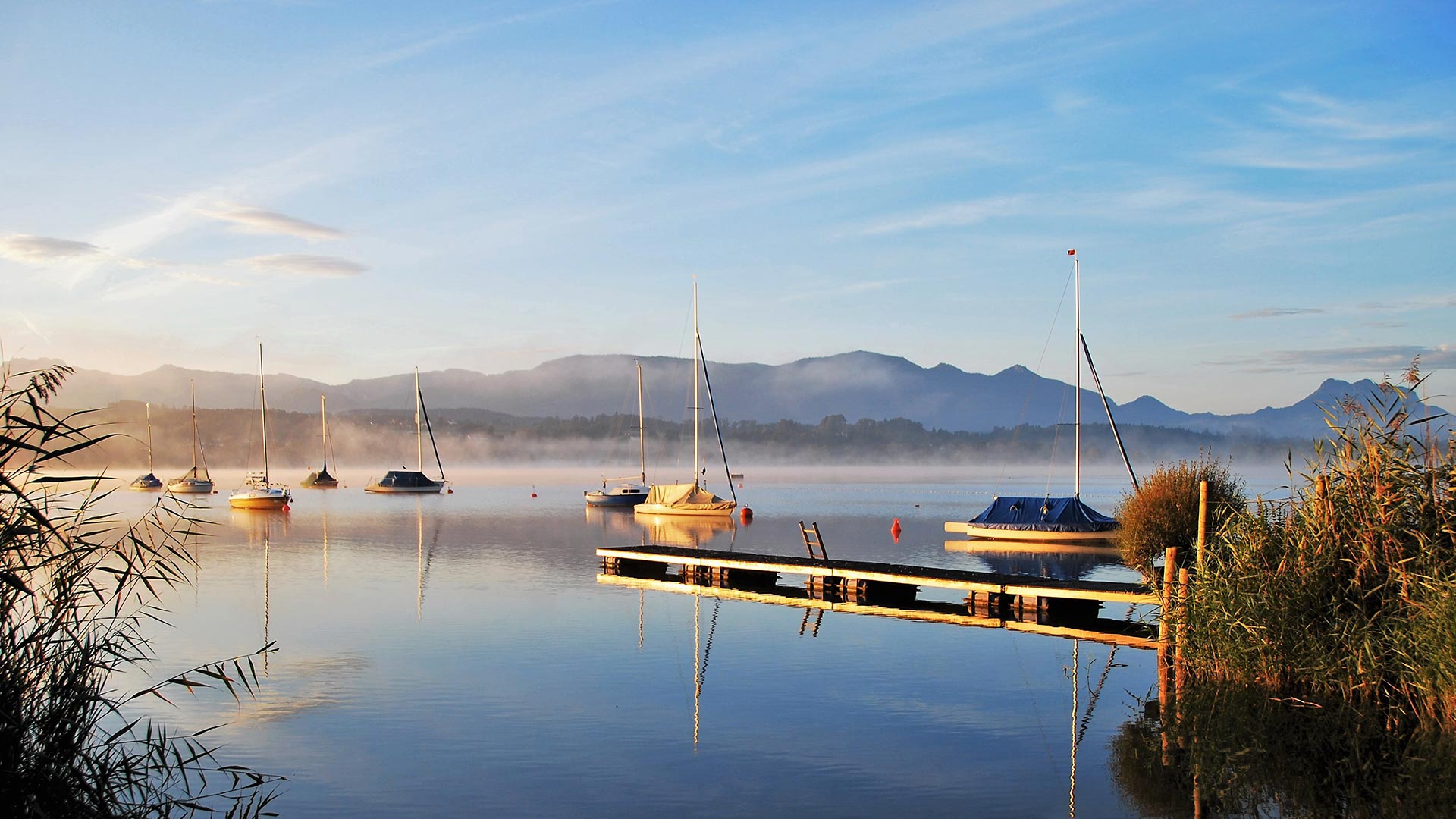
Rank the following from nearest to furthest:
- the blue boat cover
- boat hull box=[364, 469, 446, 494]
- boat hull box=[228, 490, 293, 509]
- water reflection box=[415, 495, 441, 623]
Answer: water reflection box=[415, 495, 441, 623]
the blue boat cover
boat hull box=[228, 490, 293, 509]
boat hull box=[364, 469, 446, 494]

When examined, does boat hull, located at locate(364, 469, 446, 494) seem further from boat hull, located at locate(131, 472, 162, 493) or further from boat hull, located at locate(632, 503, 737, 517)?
boat hull, located at locate(632, 503, 737, 517)

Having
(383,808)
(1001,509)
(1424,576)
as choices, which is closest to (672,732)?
(383,808)

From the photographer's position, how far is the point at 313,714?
16.5m

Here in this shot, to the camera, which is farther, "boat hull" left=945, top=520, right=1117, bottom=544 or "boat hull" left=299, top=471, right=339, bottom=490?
"boat hull" left=299, top=471, right=339, bottom=490

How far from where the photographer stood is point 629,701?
17.4 meters

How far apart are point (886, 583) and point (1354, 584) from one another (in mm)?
14339

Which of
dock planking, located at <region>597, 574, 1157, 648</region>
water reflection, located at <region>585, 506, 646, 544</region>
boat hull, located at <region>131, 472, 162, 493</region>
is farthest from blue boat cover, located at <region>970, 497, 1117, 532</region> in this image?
boat hull, located at <region>131, 472, 162, 493</region>

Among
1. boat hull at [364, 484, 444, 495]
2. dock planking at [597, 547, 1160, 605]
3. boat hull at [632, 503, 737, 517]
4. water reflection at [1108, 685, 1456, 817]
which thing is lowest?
boat hull at [364, 484, 444, 495]

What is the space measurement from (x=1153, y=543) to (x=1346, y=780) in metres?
19.9

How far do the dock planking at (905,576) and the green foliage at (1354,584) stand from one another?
222 cm

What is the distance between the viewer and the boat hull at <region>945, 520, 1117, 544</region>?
43281mm

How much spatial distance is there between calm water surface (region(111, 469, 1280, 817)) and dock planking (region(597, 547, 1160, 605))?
1187 millimetres

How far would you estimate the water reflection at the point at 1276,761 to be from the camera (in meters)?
12.0

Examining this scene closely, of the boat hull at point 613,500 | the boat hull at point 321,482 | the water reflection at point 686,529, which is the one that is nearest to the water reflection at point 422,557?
the water reflection at point 686,529
